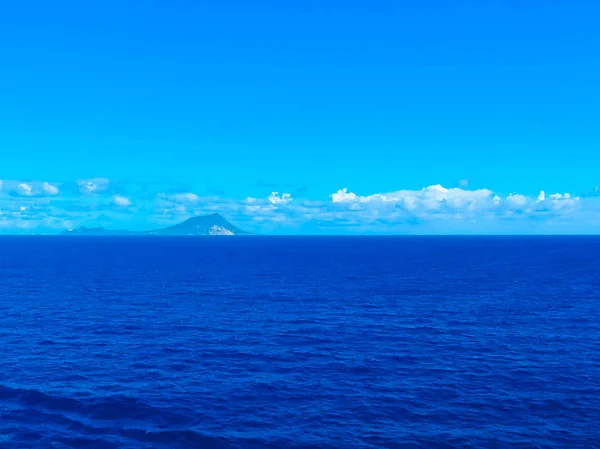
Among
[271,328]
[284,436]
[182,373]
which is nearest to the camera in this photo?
[284,436]

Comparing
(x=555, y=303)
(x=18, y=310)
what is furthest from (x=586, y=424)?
(x=18, y=310)

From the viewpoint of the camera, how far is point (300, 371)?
59.8 metres

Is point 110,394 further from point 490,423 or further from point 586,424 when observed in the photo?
point 586,424

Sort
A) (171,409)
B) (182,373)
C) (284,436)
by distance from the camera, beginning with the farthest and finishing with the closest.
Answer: (182,373)
(171,409)
(284,436)

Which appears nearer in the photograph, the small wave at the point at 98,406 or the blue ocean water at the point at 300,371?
the blue ocean water at the point at 300,371

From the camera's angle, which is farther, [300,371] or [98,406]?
[300,371]

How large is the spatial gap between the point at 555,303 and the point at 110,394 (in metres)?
89.0

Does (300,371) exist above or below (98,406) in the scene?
above

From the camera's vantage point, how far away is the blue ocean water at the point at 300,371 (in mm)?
43688

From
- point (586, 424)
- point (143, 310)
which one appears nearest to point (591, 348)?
point (586, 424)

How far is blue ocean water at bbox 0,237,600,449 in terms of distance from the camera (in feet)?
143

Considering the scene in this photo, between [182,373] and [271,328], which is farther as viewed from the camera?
[271,328]

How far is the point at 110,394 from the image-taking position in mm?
51375

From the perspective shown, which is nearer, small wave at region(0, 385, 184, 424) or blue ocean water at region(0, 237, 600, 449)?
blue ocean water at region(0, 237, 600, 449)
